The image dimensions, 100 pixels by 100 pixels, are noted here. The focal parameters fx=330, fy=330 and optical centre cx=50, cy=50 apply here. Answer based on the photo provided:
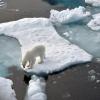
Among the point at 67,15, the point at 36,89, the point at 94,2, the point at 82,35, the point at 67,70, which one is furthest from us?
the point at 94,2

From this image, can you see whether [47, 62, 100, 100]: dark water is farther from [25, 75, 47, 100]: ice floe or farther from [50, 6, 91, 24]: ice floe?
[50, 6, 91, 24]: ice floe

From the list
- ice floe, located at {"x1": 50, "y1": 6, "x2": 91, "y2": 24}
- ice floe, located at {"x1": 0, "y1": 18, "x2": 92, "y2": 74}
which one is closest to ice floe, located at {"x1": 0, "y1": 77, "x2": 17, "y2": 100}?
ice floe, located at {"x1": 0, "y1": 18, "x2": 92, "y2": 74}

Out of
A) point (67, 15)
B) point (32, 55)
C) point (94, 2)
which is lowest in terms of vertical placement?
point (94, 2)

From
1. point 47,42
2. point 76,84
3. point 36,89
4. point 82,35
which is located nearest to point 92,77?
point 76,84

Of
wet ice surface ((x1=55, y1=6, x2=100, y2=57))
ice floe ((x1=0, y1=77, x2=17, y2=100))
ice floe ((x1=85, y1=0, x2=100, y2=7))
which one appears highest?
ice floe ((x1=0, y1=77, x2=17, y2=100))

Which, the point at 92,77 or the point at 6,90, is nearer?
the point at 6,90

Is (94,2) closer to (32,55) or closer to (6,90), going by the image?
(32,55)

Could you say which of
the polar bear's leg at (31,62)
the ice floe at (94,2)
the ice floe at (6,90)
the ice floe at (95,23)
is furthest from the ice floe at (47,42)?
the ice floe at (94,2)
